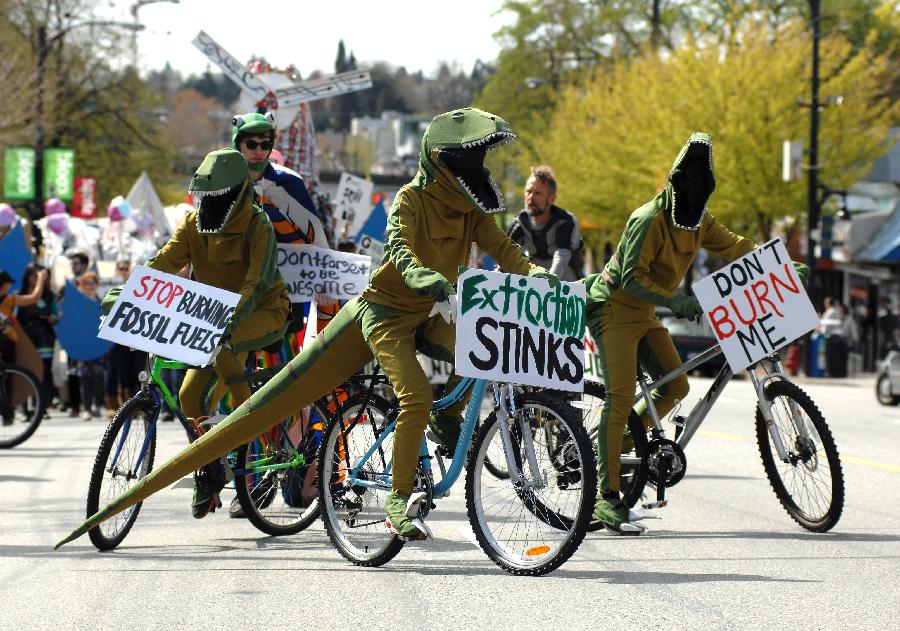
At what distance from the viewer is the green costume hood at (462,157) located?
6867mm

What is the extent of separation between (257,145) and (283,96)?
7.27 meters

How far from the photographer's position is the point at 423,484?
6992 millimetres

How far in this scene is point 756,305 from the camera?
27.0 ft

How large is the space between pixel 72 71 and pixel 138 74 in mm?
2542

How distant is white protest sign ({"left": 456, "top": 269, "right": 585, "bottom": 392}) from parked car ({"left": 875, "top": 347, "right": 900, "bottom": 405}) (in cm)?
1607

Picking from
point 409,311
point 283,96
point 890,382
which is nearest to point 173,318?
point 409,311

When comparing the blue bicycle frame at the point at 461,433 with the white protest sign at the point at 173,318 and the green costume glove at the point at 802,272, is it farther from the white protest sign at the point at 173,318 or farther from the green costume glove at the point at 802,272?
the green costume glove at the point at 802,272

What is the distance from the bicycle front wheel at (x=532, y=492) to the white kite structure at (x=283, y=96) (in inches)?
366

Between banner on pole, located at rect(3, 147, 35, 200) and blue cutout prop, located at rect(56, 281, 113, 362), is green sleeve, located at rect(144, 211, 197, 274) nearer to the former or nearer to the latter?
blue cutout prop, located at rect(56, 281, 113, 362)

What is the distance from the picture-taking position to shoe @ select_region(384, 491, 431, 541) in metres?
6.74

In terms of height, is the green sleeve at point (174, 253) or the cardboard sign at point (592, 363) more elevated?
the green sleeve at point (174, 253)

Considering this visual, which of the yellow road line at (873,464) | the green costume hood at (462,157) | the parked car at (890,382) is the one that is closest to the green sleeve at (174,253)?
the green costume hood at (462,157)

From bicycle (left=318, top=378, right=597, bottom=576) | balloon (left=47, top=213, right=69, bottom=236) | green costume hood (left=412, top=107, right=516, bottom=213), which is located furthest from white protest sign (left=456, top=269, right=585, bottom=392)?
balloon (left=47, top=213, right=69, bottom=236)

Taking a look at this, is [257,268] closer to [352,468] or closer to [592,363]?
[352,468]
